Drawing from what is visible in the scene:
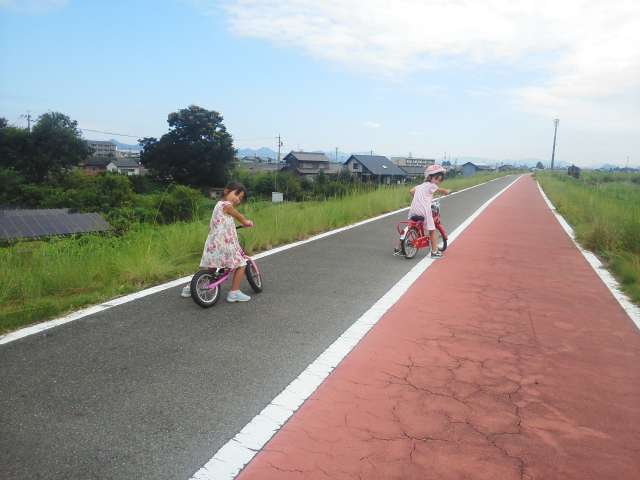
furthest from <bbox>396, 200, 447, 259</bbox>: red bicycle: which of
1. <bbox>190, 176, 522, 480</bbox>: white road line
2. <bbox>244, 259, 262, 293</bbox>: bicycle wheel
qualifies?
<bbox>244, 259, 262, 293</bbox>: bicycle wheel

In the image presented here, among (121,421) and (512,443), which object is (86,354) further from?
(512,443)

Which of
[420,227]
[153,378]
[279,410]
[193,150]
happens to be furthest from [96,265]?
[193,150]

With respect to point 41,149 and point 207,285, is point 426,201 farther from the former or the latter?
point 41,149

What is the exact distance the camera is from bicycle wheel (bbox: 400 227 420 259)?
8117 mm

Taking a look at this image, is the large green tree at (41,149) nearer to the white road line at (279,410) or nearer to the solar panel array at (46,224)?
the solar panel array at (46,224)

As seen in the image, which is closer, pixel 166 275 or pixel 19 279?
pixel 19 279

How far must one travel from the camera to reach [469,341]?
14.3 feet

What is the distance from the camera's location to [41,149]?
51.7 m

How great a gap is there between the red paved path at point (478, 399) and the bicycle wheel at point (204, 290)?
1.79 meters

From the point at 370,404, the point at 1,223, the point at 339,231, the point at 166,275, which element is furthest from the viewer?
the point at 1,223

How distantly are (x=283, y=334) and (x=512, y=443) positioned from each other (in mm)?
2186

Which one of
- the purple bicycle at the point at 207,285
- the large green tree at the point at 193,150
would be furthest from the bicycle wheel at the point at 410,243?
the large green tree at the point at 193,150

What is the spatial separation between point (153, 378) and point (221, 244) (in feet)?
6.57

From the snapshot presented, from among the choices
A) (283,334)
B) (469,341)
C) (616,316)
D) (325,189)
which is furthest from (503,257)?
(325,189)
